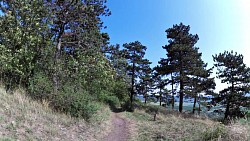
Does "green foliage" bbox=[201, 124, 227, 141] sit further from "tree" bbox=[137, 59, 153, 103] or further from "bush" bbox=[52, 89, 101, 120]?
"tree" bbox=[137, 59, 153, 103]

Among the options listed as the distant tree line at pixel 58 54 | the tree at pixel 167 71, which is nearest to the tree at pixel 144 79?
the tree at pixel 167 71

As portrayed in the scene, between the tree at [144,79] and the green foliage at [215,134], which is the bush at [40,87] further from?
the tree at [144,79]

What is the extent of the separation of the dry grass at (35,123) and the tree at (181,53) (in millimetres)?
Answer: 15550

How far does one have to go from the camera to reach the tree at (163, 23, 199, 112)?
840 inches

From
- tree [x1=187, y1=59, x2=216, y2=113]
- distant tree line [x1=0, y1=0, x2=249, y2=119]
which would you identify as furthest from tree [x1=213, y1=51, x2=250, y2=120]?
distant tree line [x1=0, y1=0, x2=249, y2=119]

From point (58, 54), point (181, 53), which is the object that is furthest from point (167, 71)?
point (58, 54)

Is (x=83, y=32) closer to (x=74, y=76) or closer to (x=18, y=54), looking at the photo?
(x=74, y=76)

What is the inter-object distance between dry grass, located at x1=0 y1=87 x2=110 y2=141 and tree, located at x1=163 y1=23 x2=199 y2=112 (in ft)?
51.0

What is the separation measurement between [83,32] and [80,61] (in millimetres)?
2057

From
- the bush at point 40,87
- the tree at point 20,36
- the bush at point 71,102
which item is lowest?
the bush at point 71,102

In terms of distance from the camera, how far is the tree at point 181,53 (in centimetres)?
2133

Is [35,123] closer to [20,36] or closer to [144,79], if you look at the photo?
[20,36]

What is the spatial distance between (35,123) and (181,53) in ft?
63.7

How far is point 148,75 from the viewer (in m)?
27.0
